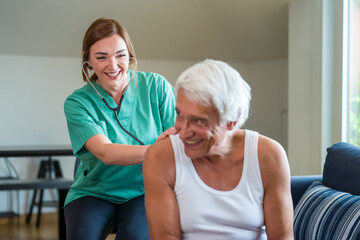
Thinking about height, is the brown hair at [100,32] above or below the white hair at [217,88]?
above

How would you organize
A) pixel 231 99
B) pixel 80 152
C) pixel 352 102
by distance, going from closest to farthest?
1. pixel 231 99
2. pixel 80 152
3. pixel 352 102

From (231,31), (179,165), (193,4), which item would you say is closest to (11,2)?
(193,4)

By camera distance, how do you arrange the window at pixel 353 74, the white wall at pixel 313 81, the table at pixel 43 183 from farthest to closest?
the table at pixel 43 183
the white wall at pixel 313 81
the window at pixel 353 74

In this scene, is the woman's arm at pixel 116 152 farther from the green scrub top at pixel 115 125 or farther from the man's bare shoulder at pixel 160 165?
the man's bare shoulder at pixel 160 165

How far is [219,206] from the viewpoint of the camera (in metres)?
1.51

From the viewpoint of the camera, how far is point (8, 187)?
401 cm

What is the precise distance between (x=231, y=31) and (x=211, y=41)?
0.25m

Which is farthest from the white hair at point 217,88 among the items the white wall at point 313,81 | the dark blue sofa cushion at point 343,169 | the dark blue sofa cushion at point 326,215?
the white wall at point 313,81

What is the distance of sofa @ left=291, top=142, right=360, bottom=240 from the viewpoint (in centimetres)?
184

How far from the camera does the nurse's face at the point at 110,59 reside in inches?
80.2

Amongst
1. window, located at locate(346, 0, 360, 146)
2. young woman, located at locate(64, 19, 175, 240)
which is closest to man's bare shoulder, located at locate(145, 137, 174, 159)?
young woman, located at locate(64, 19, 175, 240)

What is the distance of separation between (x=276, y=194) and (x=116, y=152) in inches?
23.7

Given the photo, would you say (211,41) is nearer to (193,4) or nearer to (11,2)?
(193,4)

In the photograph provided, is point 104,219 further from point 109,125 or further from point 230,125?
point 230,125
